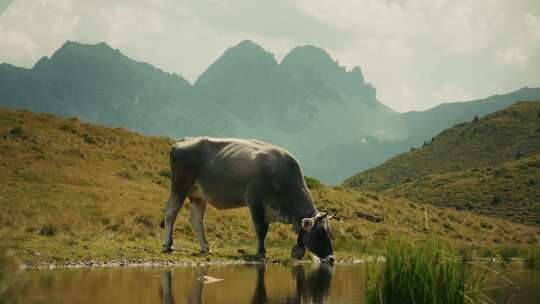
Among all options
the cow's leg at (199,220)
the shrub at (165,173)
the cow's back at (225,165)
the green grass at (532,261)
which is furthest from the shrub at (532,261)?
the shrub at (165,173)

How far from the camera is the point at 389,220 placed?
140 ft

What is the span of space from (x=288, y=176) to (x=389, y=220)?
22.7 m

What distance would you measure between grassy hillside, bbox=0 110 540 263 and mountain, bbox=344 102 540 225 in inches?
817

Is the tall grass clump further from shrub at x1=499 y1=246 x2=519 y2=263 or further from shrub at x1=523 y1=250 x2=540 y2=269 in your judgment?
shrub at x1=499 y1=246 x2=519 y2=263

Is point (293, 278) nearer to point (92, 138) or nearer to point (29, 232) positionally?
point (29, 232)

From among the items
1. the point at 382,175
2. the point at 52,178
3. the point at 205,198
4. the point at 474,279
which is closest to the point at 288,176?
the point at 205,198

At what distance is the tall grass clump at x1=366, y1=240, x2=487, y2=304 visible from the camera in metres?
9.31

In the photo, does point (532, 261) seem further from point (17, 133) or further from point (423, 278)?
point (17, 133)

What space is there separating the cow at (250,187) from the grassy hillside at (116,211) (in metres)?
1.65

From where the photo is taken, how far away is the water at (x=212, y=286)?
12.7 m

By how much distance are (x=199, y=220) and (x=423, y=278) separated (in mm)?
14540

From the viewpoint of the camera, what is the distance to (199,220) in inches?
918

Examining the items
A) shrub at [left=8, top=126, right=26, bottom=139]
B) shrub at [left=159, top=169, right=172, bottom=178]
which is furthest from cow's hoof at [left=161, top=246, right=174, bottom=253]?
shrub at [left=8, top=126, right=26, bottom=139]

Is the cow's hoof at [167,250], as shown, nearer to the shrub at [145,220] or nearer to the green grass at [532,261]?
the shrub at [145,220]
